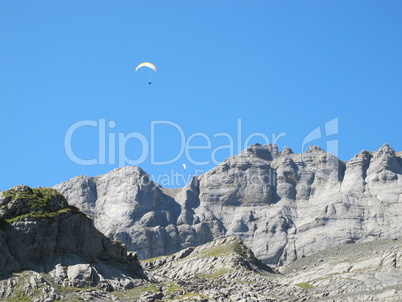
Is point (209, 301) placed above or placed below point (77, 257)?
below

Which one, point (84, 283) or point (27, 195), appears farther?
point (27, 195)

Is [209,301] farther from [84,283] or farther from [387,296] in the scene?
[387,296]

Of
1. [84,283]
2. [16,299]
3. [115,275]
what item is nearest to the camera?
[16,299]

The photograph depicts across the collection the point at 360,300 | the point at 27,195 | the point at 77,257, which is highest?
the point at 27,195

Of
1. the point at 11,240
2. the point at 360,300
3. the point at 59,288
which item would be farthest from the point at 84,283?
the point at 360,300

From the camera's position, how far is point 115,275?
647 ft

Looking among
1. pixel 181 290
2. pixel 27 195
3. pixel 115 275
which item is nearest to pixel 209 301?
pixel 181 290

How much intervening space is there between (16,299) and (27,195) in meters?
36.3

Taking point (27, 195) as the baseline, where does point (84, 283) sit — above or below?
below

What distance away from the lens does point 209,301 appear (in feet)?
625

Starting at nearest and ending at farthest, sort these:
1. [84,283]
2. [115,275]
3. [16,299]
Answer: [16,299] < [84,283] < [115,275]

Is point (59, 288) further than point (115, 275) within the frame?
No

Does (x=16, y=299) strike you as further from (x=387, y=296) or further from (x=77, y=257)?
(x=387, y=296)

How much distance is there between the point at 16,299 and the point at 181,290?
45074 mm
